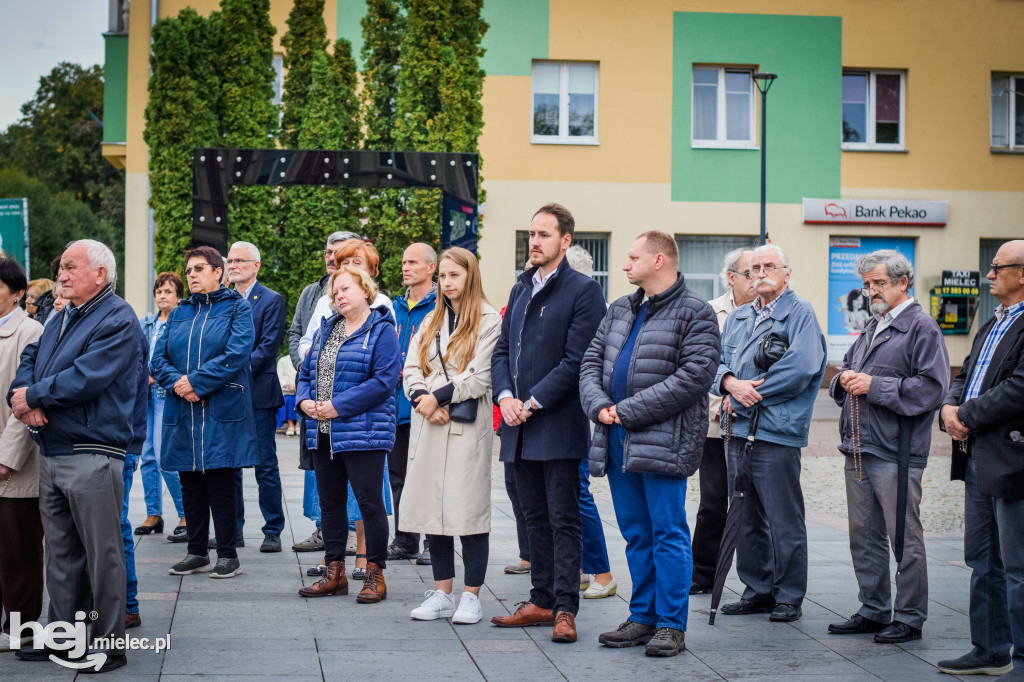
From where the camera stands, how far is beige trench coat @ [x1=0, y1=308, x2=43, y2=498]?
17.7 ft

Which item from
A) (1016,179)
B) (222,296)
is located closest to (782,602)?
(222,296)

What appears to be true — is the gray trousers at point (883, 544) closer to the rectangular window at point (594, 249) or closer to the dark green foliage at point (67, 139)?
the rectangular window at point (594, 249)

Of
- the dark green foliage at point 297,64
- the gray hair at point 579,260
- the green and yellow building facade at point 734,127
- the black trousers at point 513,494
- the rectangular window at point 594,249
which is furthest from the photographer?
the rectangular window at point 594,249

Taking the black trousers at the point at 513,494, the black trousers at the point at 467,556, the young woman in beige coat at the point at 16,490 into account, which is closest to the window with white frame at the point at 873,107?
the black trousers at the point at 513,494

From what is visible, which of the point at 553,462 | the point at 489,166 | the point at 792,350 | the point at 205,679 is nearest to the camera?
the point at 205,679

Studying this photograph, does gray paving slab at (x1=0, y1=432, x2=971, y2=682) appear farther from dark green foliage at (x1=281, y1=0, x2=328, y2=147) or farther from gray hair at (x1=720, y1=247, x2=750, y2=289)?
dark green foliage at (x1=281, y1=0, x2=328, y2=147)

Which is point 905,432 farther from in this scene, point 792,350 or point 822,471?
point 822,471

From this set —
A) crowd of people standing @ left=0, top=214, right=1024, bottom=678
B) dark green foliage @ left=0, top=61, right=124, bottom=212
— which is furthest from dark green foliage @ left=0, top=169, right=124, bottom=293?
crowd of people standing @ left=0, top=214, right=1024, bottom=678

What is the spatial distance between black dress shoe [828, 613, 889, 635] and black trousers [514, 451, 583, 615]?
140 centimetres

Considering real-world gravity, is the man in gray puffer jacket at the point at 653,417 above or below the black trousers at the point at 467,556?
above

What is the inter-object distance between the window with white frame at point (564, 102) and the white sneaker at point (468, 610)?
19176mm

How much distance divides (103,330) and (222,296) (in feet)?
6.81

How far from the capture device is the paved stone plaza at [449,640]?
525cm

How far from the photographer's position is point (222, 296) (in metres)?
7.32
